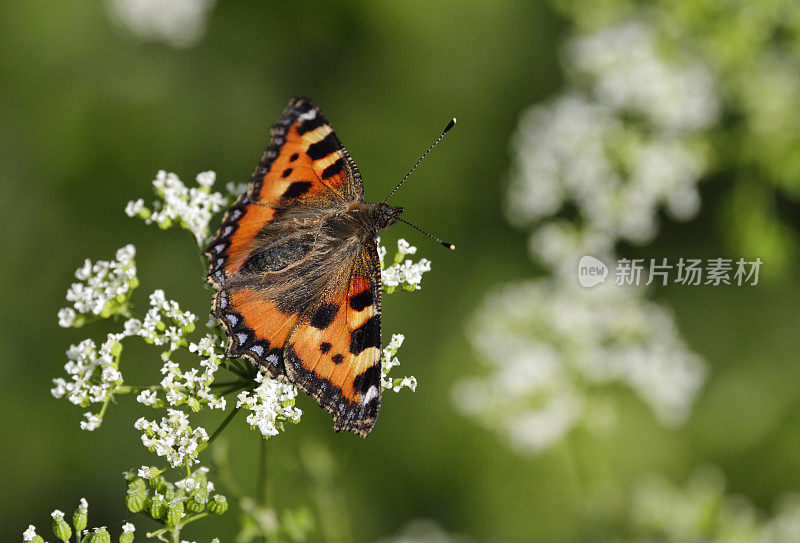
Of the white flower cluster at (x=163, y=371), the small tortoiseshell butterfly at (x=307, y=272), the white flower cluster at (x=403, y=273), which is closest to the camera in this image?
the white flower cluster at (x=163, y=371)

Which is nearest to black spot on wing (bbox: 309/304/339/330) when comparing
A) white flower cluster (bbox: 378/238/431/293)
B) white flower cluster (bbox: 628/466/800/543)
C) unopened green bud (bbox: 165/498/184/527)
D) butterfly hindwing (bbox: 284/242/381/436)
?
butterfly hindwing (bbox: 284/242/381/436)

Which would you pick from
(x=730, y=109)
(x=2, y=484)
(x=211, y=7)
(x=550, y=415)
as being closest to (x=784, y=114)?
(x=730, y=109)

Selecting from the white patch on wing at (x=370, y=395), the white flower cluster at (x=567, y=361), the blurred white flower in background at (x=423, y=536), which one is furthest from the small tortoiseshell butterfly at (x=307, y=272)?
the blurred white flower in background at (x=423, y=536)

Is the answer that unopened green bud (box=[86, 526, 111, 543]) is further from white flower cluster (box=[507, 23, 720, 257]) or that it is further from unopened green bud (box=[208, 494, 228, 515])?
white flower cluster (box=[507, 23, 720, 257])

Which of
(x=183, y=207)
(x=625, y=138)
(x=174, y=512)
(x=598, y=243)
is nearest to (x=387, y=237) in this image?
(x=598, y=243)

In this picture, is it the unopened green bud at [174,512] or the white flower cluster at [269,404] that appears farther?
the white flower cluster at [269,404]

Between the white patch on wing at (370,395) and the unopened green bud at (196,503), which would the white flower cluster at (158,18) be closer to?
the white patch on wing at (370,395)
